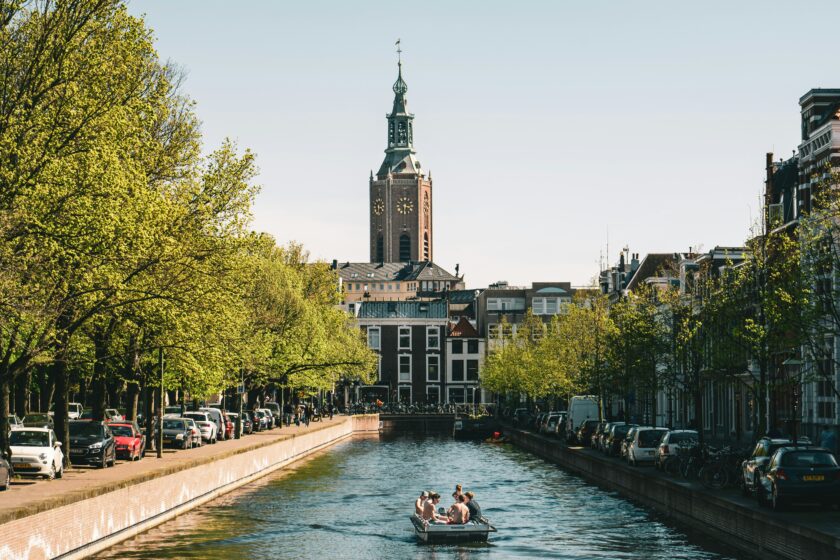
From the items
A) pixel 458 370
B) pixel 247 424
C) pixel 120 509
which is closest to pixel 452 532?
pixel 120 509

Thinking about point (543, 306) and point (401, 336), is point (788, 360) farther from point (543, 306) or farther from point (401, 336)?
point (543, 306)

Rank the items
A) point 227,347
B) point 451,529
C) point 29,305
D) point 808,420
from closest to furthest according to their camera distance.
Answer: point 29,305
point 451,529
point 227,347
point 808,420

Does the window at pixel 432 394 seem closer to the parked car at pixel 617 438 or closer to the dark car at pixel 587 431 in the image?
the dark car at pixel 587 431

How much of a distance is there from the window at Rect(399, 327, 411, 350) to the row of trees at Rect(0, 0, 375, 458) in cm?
12625

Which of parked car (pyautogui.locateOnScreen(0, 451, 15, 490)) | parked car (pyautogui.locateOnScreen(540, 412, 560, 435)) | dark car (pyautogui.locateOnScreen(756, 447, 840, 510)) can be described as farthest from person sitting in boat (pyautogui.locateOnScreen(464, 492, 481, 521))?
parked car (pyautogui.locateOnScreen(540, 412, 560, 435))

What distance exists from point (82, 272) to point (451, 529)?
13.4 m

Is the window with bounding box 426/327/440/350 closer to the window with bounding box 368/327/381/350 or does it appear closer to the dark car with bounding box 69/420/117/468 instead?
the window with bounding box 368/327/381/350

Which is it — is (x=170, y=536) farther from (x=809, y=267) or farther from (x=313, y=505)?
(x=809, y=267)

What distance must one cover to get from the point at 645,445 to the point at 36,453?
27244 millimetres

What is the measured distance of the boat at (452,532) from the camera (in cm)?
4184

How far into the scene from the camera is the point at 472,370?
7264 inches

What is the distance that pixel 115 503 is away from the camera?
3859cm

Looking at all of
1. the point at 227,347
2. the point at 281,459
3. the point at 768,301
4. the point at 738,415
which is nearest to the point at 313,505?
the point at 227,347

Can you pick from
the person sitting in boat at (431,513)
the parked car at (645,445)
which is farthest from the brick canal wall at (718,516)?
the person sitting in boat at (431,513)
